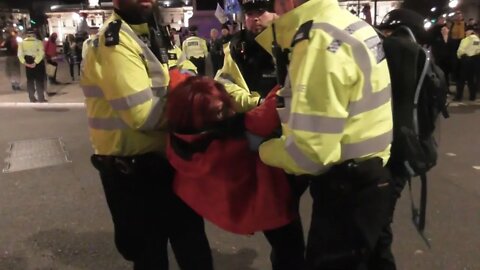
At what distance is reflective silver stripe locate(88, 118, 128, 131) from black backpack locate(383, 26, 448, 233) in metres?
1.28

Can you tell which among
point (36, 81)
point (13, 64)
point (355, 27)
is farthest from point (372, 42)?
point (13, 64)

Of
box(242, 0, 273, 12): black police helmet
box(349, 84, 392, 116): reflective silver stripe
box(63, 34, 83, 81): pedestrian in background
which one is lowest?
box(63, 34, 83, 81): pedestrian in background

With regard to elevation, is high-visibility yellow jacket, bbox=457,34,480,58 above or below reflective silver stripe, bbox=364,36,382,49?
below

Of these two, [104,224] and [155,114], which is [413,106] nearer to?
[155,114]

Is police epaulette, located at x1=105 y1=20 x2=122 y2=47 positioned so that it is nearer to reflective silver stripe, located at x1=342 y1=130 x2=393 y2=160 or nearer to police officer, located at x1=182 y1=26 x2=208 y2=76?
reflective silver stripe, located at x1=342 y1=130 x2=393 y2=160

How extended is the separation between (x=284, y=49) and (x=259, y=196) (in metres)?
0.61

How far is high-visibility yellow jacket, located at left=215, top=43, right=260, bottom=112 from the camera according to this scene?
2430 mm

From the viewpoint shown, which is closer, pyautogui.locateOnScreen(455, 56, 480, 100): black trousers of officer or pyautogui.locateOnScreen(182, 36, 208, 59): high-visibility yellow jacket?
pyautogui.locateOnScreen(455, 56, 480, 100): black trousers of officer

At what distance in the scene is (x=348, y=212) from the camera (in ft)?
6.12

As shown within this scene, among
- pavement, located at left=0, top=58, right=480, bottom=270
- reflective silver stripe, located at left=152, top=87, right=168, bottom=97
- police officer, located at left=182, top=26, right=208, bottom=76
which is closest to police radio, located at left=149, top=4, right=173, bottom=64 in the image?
reflective silver stripe, located at left=152, top=87, right=168, bottom=97

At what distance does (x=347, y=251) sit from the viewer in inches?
74.8

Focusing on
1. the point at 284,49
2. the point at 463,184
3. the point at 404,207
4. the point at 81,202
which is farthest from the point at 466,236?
the point at 81,202

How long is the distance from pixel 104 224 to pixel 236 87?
2.26 m

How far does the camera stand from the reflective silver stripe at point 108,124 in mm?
2309
